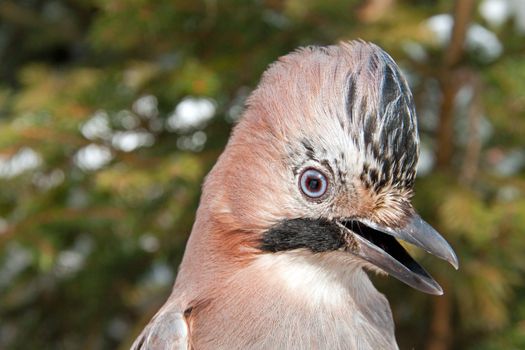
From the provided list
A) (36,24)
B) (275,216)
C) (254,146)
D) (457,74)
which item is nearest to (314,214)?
(275,216)

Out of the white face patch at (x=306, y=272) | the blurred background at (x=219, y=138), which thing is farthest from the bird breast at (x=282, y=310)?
the blurred background at (x=219, y=138)

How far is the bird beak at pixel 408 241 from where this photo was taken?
6.24 ft

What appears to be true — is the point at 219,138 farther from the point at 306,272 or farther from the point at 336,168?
the point at 336,168

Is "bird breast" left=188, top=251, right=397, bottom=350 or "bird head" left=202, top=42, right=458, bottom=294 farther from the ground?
"bird head" left=202, top=42, right=458, bottom=294

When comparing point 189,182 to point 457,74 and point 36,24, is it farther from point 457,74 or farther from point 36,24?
point 36,24

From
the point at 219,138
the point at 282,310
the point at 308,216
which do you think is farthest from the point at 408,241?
the point at 219,138

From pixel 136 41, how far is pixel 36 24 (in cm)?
116

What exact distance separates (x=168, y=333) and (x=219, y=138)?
4.78 feet

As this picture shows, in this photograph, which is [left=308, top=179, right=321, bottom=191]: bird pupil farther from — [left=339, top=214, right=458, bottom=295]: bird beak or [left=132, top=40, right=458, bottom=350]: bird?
[left=339, top=214, right=458, bottom=295]: bird beak

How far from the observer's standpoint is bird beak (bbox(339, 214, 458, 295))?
190 cm

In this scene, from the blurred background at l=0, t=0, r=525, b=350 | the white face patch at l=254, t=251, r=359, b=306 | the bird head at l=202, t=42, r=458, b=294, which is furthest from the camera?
the blurred background at l=0, t=0, r=525, b=350

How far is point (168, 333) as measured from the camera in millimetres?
2029

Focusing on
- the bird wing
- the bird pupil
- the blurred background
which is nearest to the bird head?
the bird pupil

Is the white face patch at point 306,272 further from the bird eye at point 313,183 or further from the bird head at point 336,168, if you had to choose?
the bird eye at point 313,183
